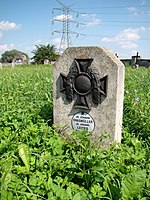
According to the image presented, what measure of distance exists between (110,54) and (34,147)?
3.44 feet

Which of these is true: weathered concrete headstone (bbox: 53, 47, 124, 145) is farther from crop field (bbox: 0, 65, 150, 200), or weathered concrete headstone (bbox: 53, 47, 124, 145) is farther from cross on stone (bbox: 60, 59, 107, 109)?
crop field (bbox: 0, 65, 150, 200)

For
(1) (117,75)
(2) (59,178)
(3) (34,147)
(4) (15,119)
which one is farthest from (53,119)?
(2) (59,178)

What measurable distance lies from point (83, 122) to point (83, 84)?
373mm

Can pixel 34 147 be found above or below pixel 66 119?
below

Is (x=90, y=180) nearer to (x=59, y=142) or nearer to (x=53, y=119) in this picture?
(x=59, y=142)

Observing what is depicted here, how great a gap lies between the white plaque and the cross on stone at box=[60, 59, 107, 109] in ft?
0.30

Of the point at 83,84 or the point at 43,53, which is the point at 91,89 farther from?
the point at 43,53

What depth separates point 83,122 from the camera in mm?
2430

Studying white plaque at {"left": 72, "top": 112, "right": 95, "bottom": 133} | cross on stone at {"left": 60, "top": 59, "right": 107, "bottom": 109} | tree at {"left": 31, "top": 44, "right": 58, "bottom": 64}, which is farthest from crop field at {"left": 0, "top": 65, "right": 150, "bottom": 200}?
tree at {"left": 31, "top": 44, "right": 58, "bottom": 64}

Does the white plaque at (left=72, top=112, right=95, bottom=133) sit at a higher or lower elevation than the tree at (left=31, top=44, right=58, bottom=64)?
lower

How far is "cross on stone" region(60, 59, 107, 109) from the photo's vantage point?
7.45 feet

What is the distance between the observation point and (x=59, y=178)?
63.4 inches

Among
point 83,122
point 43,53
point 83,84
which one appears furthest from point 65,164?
point 43,53

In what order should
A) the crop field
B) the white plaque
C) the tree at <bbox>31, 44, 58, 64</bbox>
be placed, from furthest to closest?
1. the tree at <bbox>31, 44, 58, 64</bbox>
2. the white plaque
3. the crop field
